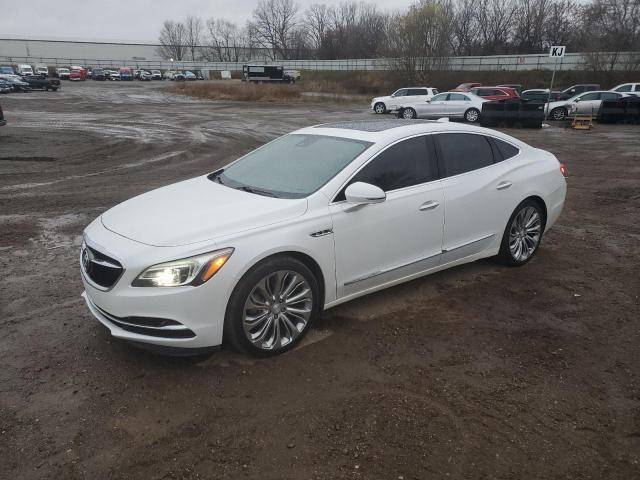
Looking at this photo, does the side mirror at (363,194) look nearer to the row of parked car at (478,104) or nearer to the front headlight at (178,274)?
the front headlight at (178,274)

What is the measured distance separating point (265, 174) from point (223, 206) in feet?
2.57

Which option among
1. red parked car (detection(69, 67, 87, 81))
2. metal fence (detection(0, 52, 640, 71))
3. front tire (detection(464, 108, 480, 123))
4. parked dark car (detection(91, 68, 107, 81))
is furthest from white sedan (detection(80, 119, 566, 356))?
parked dark car (detection(91, 68, 107, 81))

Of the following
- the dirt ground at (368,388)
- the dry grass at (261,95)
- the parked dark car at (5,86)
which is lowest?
the dry grass at (261,95)

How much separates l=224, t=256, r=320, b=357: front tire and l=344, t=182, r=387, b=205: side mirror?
26.0 inches

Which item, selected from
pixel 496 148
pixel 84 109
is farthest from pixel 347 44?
pixel 496 148

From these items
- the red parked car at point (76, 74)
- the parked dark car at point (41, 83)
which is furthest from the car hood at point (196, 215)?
the red parked car at point (76, 74)

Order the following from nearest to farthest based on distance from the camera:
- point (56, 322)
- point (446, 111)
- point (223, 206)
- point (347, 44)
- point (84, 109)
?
point (223, 206) < point (56, 322) < point (446, 111) < point (84, 109) < point (347, 44)

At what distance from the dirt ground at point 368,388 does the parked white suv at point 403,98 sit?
942 inches

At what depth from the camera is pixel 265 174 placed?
455 centimetres

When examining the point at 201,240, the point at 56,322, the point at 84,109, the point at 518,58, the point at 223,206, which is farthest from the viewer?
the point at 518,58

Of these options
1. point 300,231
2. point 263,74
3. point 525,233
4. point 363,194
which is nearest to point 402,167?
point 363,194

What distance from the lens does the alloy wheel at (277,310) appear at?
3.61 m

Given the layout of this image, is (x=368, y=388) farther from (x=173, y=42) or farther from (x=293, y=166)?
(x=173, y=42)

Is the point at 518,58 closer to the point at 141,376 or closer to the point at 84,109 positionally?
the point at 84,109
